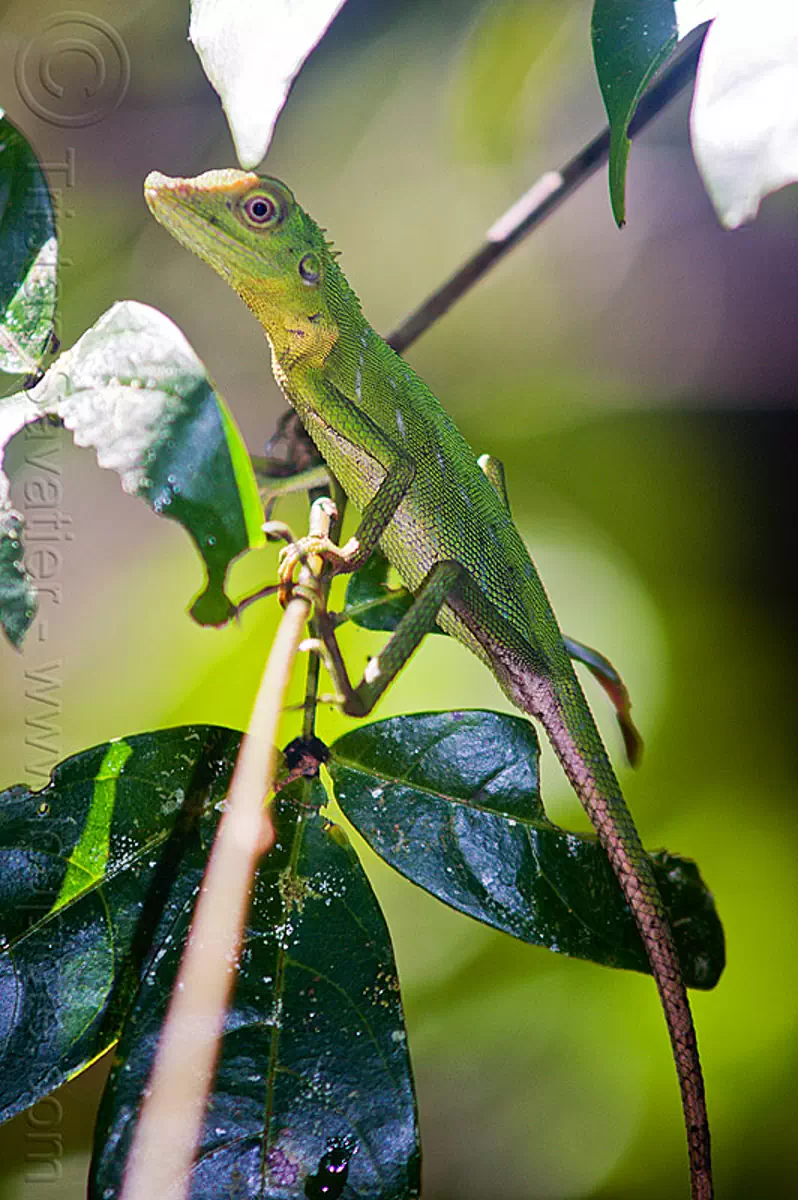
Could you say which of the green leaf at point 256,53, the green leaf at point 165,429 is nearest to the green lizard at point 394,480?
the green leaf at point 165,429

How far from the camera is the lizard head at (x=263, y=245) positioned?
106 centimetres

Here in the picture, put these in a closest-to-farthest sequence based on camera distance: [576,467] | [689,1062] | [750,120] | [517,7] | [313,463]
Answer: [750,120]
[689,1062]
[313,463]
[576,467]
[517,7]

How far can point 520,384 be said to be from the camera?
2471 millimetres

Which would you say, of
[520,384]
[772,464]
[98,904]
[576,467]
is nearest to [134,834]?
[98,904]

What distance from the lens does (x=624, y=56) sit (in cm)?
73

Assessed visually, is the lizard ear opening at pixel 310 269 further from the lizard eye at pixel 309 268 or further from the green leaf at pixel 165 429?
the green leaf at pixel 165 429

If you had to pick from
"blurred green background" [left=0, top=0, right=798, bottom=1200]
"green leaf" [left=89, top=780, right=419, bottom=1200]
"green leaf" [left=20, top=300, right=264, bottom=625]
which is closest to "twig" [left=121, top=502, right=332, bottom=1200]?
"green leaf" [left=89, top=780, right=419, bottom=1200]

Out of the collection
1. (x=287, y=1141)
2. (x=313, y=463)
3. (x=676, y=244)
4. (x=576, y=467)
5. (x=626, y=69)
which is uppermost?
(x=676, y=244)

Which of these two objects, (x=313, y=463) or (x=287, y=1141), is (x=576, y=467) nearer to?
(x=313, y=463)

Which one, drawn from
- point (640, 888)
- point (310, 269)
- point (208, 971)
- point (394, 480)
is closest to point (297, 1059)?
point (208, 971)

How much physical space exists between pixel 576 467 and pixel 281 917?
66.8 inches

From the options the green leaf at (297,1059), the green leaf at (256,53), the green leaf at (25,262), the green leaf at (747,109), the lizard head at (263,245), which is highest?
the lizard head at (263,245)

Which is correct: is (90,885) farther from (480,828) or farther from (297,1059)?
(480,828)

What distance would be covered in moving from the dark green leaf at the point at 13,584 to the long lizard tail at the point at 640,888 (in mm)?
583
